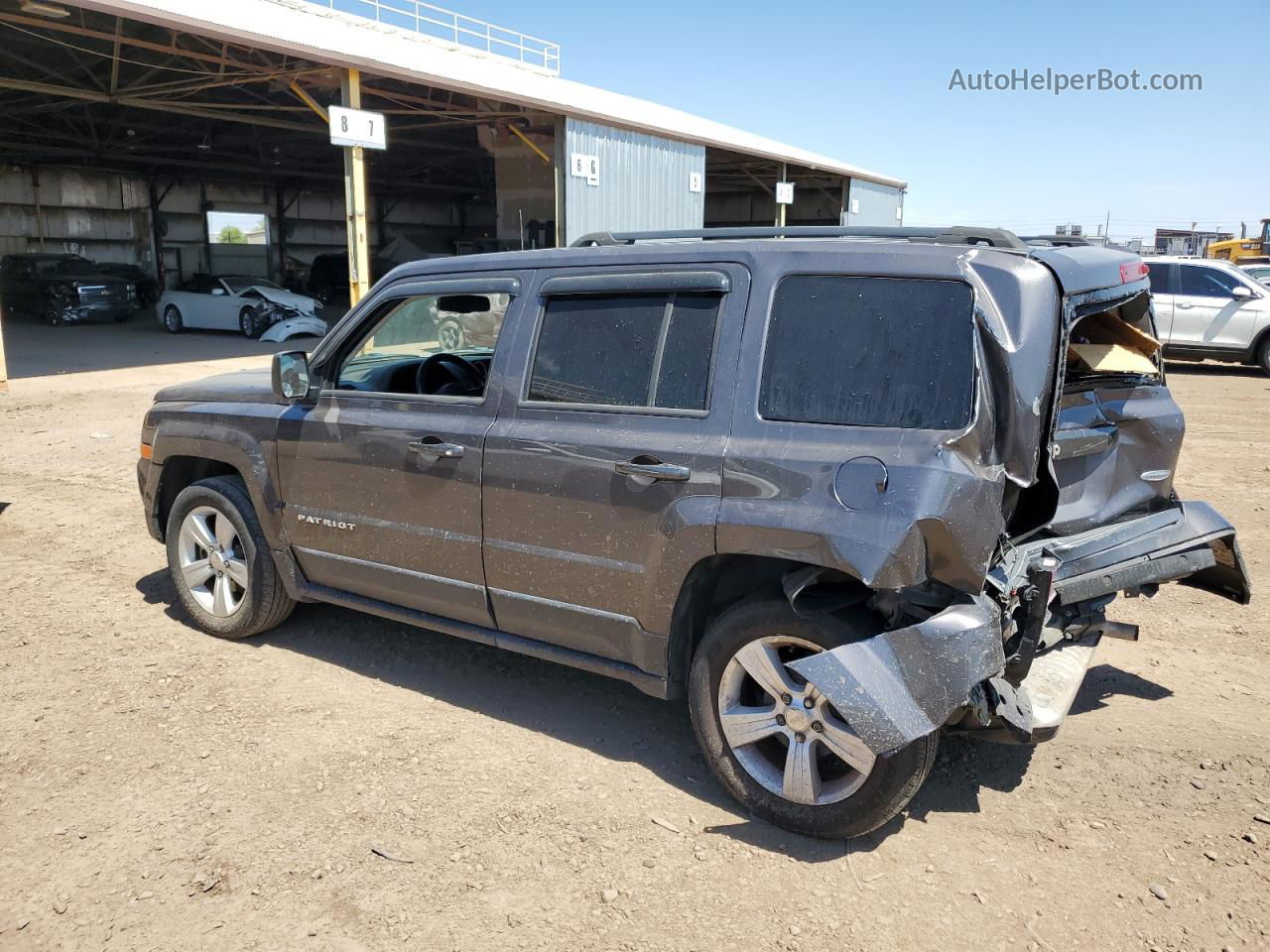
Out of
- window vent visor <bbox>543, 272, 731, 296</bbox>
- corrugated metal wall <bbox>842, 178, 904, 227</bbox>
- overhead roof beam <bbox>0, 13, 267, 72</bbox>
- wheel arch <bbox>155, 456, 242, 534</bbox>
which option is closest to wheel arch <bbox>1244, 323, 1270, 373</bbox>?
window vent visor <bbox>543, 272, 731, 296</bbox>

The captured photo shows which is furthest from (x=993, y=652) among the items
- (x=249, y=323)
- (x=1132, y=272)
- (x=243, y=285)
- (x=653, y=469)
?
(x=243, y=285)

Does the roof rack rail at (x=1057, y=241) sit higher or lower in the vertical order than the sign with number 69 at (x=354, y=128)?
lower

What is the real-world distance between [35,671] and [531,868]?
292 centimetres

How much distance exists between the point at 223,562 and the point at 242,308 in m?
19.0

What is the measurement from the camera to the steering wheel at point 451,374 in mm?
4391

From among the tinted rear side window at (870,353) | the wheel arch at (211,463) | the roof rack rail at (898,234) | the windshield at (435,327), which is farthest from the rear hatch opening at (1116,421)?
the wheel arch at (211,463)

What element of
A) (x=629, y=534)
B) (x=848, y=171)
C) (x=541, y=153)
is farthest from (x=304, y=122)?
(x=629, y=534)

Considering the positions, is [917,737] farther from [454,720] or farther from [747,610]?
[454,720]

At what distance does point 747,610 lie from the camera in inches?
128

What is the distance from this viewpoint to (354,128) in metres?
13.7

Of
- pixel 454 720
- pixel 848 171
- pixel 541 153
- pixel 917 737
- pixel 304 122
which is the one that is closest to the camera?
pixel 917 737

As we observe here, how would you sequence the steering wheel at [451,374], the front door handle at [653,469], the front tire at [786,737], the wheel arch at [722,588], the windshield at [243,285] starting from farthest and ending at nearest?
the windshield at [243,285]
the steering wheel at [451,374]
the front door handle at [653,469]
the wheel arch at [722,588]
the front tire at [786,737]

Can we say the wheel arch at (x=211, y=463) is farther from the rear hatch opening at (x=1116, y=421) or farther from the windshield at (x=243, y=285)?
the windshield at (x=243, y=285)

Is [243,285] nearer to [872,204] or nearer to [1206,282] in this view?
[1206,282]
